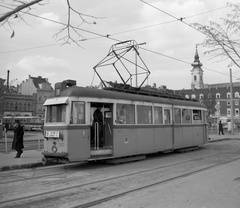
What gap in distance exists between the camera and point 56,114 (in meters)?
11.1

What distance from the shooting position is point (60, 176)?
9.54 metres

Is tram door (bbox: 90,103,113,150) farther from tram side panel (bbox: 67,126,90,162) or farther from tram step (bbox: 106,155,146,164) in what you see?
tram side panel (bbox: 67,126,90,162)

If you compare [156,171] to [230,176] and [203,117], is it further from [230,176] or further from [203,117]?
[203,117]

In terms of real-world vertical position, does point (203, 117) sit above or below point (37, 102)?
below

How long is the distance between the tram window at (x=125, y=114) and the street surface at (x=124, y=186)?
6.02 ft

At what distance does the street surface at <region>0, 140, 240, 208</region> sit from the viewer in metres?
6.25

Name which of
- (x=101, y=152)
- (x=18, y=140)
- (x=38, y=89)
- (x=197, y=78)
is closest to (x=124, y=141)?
(x=101, y=152)

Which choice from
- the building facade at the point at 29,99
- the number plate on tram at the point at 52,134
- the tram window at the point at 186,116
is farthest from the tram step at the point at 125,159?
the building facade at the point at 29,99

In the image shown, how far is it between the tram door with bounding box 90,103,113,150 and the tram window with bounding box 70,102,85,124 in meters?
1.07

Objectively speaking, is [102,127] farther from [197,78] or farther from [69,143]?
[197,78]

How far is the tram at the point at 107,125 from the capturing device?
1055 cm

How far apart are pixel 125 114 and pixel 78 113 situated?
235 cm

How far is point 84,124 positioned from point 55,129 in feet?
3.39

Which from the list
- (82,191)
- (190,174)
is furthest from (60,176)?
(190,174)
